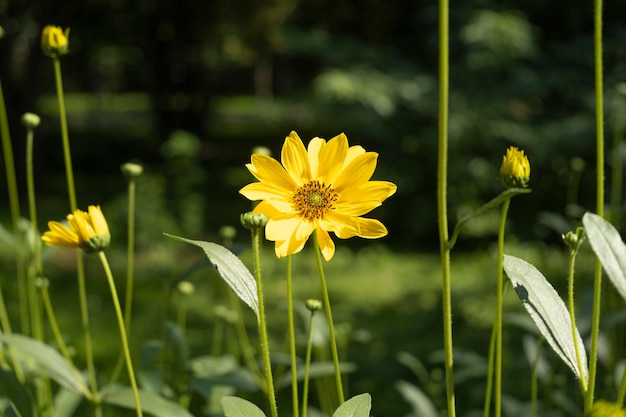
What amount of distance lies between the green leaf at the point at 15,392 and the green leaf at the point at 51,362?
1.1 inches

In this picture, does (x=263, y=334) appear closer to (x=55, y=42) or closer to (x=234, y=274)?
(x=234, y=274)

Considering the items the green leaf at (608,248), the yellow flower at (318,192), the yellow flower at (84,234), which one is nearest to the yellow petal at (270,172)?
the yellow flower at (318,192)

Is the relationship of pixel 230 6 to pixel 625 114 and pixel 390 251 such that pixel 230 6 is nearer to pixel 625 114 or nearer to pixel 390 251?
pixel 390 251

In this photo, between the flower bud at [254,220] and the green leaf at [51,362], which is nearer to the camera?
the flower bud at [254,220]

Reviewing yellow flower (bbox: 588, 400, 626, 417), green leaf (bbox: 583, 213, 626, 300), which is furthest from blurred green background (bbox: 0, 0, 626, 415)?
yellow flower (bbox: 588, 400, 626, 417)

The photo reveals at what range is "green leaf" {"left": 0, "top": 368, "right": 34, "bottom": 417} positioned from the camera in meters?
0.67

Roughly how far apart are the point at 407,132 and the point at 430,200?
15.5 inches

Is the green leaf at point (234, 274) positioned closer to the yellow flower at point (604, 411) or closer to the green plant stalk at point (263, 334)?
the green plant stalk at point (263, 334)

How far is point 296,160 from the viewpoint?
1.87 feet

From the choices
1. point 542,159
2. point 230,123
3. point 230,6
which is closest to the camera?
point 542,159

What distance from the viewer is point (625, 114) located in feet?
9.43

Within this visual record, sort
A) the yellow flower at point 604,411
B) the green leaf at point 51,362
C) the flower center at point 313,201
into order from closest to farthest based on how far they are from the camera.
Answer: the yellow flower at point 604,411 → the flower center at point 313,201 → the green leaf at point 51,362

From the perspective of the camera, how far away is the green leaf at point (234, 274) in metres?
0.48

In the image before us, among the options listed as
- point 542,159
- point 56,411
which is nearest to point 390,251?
point 542,159
